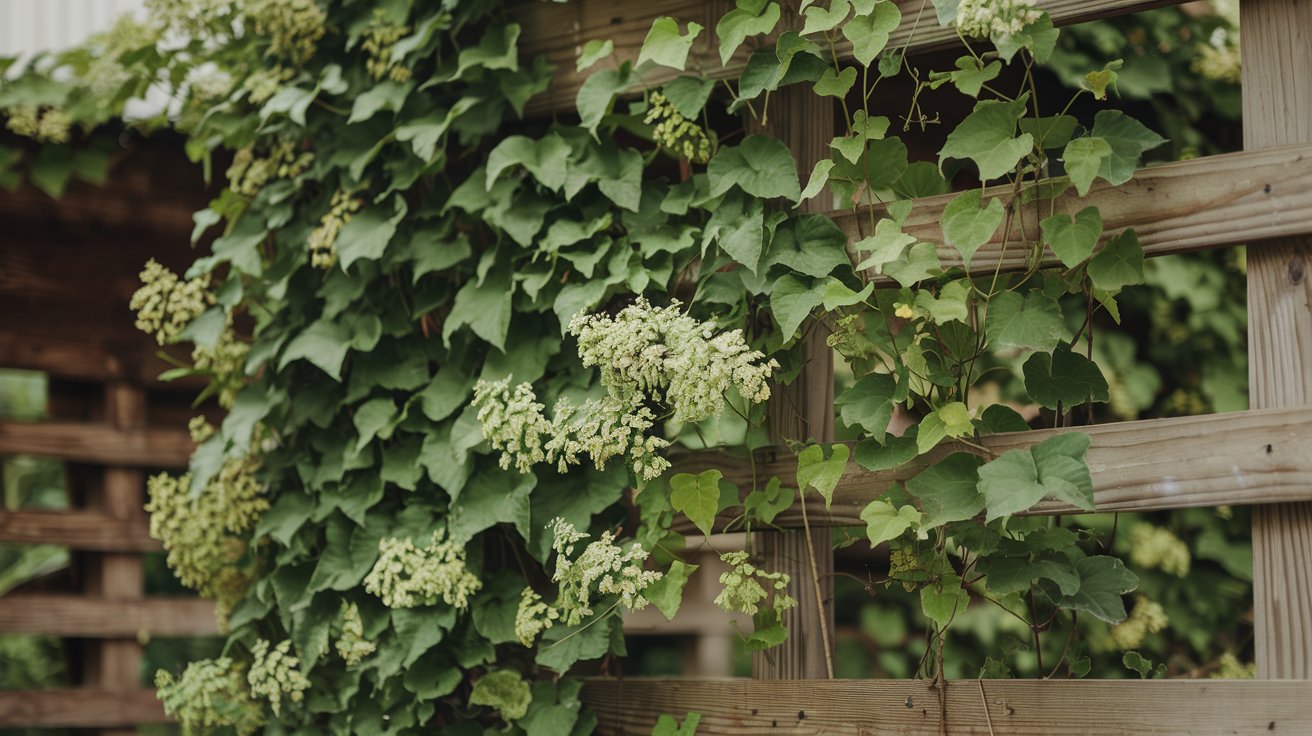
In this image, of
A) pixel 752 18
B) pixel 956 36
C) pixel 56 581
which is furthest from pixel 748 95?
pixel 56 581

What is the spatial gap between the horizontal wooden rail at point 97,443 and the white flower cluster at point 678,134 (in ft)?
6.44

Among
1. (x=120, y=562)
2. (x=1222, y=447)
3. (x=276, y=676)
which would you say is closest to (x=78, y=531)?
(x=120, y=562)

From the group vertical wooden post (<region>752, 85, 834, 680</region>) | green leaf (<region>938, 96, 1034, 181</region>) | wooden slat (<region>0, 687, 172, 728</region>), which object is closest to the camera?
green leaf (<region>938, 96, 1034, 181</region>)

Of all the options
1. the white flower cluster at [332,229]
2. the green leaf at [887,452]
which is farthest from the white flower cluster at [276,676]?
the green leaf at [887,452]

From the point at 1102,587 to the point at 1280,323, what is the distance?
466 millimetres

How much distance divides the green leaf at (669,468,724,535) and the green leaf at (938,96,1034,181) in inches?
25.6

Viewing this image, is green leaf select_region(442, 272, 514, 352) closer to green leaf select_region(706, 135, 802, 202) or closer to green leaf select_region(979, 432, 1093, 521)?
green leaf select_region(706, 135, 802, 202)

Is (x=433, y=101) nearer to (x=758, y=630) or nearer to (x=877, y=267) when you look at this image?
(x=877, y=267)

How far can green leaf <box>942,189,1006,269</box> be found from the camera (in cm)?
183

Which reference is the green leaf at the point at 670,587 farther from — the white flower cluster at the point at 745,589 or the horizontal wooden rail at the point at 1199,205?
the horizontal wooden rail at the point at 1199,205

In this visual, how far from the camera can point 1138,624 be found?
11.5 ft

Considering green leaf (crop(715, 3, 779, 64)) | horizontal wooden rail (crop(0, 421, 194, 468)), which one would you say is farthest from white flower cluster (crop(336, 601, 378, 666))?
horizontal wooden rail (crop(0, 421, 194, 468))

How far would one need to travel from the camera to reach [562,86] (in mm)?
2482

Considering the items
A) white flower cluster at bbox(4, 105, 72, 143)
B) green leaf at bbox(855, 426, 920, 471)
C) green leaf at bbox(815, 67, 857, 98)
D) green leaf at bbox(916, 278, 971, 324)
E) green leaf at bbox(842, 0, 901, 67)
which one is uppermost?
white flower cluster at bbox(4, 105, 72, 143)
